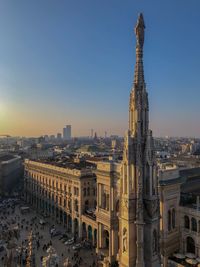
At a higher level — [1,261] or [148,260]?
[148,260]

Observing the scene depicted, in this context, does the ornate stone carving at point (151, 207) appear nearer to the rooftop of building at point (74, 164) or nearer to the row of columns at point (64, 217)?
the row of columns at point (64, 217)

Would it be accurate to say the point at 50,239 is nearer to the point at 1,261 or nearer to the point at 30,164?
the point at 1,261

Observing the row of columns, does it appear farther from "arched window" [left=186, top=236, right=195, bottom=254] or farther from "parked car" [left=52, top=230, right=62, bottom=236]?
"arched window" [left=186, top=236, right=195, bottom=254]

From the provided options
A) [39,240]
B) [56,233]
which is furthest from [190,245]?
[39,240]

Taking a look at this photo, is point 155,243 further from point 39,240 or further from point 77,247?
point 39,240

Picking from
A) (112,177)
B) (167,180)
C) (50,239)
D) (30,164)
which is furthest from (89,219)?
(30,164)

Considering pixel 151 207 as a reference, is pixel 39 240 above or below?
below

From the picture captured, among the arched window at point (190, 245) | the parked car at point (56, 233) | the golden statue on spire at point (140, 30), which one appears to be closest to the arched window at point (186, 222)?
the arched window at point (190, 245)

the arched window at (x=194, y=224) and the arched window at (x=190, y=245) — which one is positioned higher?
the arched window at (x=194, y=224)

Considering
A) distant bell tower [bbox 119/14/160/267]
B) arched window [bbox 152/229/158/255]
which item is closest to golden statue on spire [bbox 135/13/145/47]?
distant bell tower [bbox 119/14/160/267]
